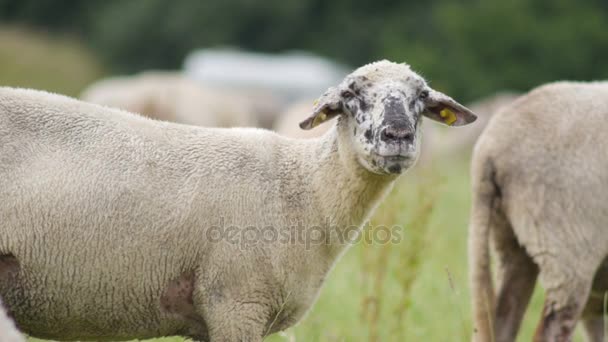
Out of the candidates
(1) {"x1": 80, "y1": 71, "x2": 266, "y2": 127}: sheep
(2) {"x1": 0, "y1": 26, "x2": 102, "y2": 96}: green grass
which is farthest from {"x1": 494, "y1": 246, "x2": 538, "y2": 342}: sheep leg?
(2) {"x1": 0, "y1": 26, "x2": 102, "y2": 96}: green grass

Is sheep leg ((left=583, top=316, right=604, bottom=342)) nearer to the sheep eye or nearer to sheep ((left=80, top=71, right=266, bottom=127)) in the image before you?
the sheep eye

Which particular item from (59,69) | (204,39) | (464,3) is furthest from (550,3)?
(59,69)

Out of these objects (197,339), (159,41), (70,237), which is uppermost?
(159,41)

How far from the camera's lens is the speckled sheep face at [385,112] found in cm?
421

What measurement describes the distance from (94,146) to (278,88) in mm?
21082

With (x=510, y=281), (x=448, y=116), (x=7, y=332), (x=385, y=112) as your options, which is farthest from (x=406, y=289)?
(x=7, y=332)

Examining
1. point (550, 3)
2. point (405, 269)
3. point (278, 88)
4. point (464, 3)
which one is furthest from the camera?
point (464, 3)

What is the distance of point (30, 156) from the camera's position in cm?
412

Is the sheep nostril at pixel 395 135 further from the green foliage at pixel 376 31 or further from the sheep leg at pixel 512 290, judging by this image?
the green foliage at pixel 376 31

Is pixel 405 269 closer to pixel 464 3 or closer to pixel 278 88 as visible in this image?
pixel 278 88

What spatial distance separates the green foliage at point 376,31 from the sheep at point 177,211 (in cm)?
2237

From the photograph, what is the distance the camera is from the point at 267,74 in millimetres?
26078

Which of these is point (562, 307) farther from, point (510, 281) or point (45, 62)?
point (45, 62)

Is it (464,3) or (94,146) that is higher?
(464,3)
